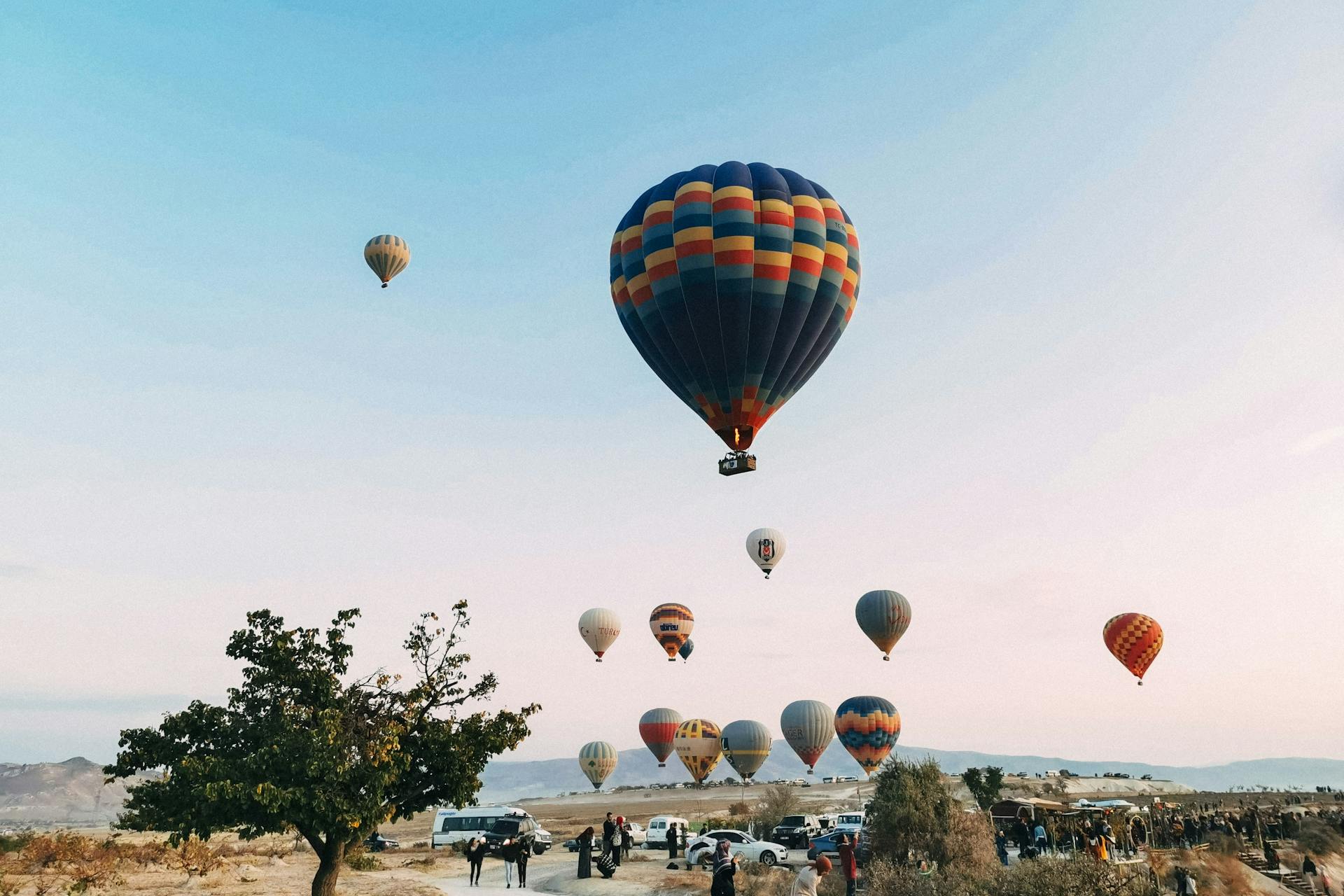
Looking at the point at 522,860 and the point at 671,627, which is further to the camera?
the point at 671,627

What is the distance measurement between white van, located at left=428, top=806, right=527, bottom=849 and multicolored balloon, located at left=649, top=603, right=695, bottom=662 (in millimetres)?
28737

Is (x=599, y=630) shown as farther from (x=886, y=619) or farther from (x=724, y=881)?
(x=724, y=881)

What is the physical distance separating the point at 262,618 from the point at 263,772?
3926 millimetres

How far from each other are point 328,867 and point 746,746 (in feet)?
178

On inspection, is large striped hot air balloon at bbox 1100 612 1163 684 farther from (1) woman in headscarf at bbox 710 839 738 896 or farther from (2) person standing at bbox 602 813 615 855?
(1) woman in headscarf at bbox 710 839 738 896

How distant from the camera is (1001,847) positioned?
33000 mm

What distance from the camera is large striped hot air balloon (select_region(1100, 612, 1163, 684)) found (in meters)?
58.6

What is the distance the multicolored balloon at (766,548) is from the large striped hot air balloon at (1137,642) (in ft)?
71.6

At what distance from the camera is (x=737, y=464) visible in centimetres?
3800

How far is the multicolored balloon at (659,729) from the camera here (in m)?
75.8

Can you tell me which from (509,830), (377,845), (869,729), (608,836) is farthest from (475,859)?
(869,729)

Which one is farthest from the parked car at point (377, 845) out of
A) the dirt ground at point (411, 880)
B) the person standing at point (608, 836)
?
the person standing at point (608, 836)

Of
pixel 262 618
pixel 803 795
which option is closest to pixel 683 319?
pixel 262 618

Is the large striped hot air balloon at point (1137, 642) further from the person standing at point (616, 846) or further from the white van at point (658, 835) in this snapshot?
the person standing at point (616, 846)
